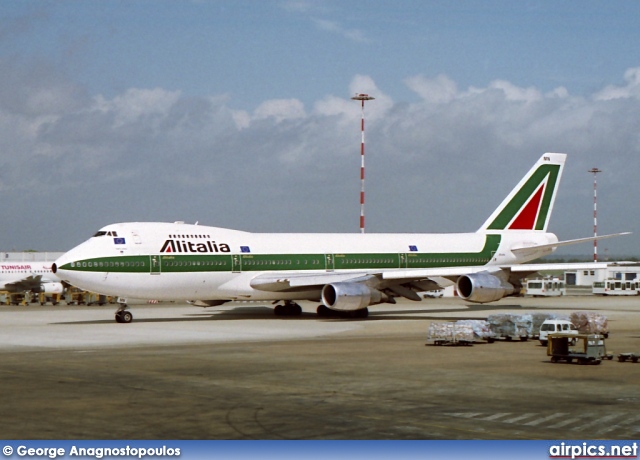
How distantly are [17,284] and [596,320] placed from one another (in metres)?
62.5

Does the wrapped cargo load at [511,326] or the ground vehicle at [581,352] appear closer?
the ground vehicle at [581,352]

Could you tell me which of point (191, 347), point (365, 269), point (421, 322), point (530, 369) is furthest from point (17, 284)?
point (530, 369)

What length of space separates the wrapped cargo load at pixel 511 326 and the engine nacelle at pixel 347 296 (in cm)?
1127

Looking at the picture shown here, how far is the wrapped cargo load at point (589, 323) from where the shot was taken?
36625 mm

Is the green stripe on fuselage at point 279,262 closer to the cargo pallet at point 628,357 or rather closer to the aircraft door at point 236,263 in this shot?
the aircraft door at point 236,263

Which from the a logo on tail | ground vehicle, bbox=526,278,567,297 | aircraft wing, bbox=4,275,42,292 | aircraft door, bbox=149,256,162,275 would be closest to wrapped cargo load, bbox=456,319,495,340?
aircraft door, bbox=149,256,162,275

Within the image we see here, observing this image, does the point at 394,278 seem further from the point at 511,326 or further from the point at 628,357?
the point at 628,357

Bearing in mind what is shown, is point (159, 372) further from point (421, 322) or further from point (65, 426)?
point (421, 322)

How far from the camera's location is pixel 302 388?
2170 cm

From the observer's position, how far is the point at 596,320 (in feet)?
120

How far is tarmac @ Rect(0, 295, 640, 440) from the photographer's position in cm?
1636

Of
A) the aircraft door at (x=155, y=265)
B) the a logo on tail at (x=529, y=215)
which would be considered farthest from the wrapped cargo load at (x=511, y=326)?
the a logo on tail at (x=529, y=215)

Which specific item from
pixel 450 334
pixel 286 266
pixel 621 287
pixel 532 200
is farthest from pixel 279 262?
pixel 621 287

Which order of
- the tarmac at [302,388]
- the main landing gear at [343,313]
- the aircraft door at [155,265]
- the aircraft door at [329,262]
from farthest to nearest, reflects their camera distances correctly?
the aircraft door at [329,262] → the main landing gear at [343,313] → the aircraft door at [155,265] → the tarmac at [302,388]
